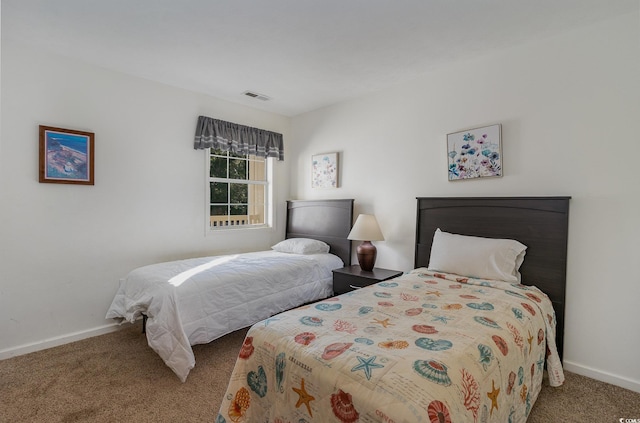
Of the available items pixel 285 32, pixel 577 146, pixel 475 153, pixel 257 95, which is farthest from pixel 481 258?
pixel 257 95

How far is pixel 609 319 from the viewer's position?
216 cm

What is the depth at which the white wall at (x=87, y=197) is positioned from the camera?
247 centimetres

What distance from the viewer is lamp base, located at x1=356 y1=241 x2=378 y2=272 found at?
3.22 meters

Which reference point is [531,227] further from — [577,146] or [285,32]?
[285,32]

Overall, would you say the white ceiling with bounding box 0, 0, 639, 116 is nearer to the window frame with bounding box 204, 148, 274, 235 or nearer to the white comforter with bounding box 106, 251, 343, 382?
the window frame with bounding box 204, 148, 274, 235

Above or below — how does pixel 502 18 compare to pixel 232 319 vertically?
above

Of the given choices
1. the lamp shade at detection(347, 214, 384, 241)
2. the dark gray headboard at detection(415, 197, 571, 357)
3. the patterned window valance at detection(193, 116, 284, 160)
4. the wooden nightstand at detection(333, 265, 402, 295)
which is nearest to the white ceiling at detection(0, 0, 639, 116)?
the patterned window valance at detection(193, 116, 284, 160)

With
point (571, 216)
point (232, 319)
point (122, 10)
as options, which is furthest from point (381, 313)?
point (122, 10)

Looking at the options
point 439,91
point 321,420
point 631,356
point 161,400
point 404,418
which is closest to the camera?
point 404,418

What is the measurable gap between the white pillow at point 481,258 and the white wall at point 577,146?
1.29 ft

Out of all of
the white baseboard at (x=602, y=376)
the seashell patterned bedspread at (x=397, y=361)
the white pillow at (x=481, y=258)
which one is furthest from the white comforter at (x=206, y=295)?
the white baseboard at (x=602, y=376)

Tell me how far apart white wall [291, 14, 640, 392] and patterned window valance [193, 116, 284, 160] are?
187 centimetres

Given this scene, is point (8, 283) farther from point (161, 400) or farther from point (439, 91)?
point (439, 91)

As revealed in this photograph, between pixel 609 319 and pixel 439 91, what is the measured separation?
2.23 metres
